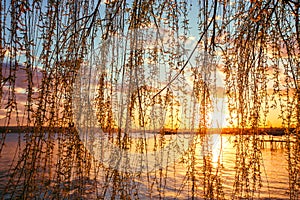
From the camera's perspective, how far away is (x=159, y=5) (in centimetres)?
139

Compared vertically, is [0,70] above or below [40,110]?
above

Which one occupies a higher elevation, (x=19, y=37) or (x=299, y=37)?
(x=299, y=37)

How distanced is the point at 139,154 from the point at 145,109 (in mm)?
234

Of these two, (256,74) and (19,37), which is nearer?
(19,37)

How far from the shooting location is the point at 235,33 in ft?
5.15

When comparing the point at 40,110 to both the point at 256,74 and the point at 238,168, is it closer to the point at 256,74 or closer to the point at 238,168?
the point at 238,168

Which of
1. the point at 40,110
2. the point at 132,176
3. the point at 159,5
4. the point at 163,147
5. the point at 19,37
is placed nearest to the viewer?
the point at 19,37

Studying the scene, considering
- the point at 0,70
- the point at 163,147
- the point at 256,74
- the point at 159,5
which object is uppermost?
the point at 159,5

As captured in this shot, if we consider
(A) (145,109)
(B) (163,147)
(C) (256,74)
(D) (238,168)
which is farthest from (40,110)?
(C) (256,74)

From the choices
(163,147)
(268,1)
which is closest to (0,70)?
(163,147)

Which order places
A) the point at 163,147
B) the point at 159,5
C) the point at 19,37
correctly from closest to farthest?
the point at 19,37 → the point at 159,5 → the point at 163,147

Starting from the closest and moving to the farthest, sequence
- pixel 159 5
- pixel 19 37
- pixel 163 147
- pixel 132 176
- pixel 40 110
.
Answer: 1. pixel 19 37
2. pixel 40 110
3. pixel 132 176
4. pixel 159 5
5. pixel 163 147

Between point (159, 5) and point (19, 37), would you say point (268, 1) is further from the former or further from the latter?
point (19, 37)

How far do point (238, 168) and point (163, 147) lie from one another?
15.2 inches
